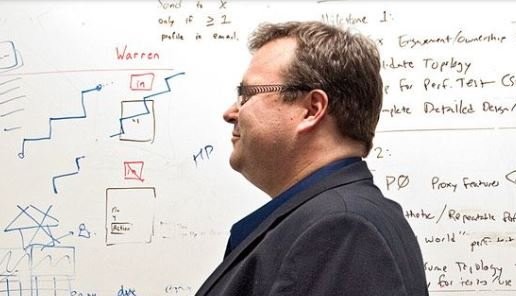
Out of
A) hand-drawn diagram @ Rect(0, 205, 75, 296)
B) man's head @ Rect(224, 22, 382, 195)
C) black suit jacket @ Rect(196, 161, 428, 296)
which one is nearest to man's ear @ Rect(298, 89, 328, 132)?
man's head @ Rect(224, 22, 382, 195)

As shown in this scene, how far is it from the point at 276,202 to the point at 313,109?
0.16 m

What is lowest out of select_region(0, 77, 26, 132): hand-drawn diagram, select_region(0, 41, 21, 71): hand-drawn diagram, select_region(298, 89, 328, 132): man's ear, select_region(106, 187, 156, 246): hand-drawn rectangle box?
select_region(106, 187, 156, 246): hand-drawn rectangle box

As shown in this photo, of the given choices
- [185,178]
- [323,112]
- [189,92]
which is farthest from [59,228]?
[323,112]

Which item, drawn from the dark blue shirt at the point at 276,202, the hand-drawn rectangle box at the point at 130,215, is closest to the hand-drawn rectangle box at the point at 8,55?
the hand-drawn rectangle box at the point at 130,215

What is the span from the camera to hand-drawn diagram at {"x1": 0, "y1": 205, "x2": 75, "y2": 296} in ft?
5.19

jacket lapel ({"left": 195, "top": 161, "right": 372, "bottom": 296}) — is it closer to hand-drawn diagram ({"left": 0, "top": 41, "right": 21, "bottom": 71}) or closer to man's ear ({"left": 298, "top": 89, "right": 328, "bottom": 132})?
man's ear ({"left": 298, "top": 89, "right": 328, "bottom": 132})

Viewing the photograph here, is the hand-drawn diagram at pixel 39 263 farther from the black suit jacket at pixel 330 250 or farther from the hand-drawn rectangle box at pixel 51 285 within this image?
the black suit jacket at pixel 330 250

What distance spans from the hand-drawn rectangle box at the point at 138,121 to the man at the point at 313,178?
460 mm

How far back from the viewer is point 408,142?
1562mm

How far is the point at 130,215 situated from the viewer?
5.21 feet

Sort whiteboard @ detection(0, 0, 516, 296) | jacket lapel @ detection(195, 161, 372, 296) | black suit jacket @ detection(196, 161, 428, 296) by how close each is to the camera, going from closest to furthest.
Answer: black suit jacket @ detection(196, 161, 428, 296), jacket lapel @ detection(195, 161, 372, 296), whiteboard @ detection(0, 0, 516, 296)

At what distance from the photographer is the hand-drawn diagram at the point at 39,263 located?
1.58 m

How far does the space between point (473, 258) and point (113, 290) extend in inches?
35.0

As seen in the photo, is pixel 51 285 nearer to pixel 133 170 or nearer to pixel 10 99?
pixel 133 170
